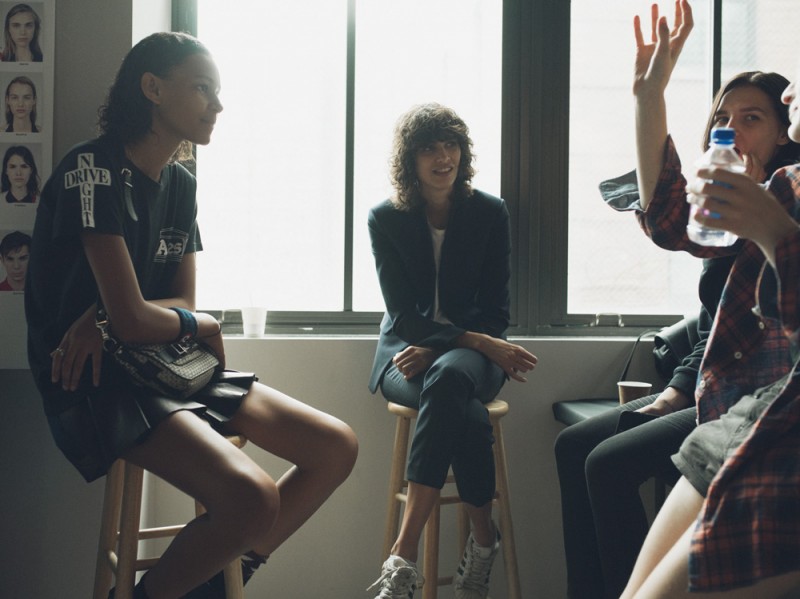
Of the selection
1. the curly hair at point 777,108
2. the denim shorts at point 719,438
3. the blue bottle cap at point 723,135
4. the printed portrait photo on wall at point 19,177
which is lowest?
the denim shorts at point 719,438

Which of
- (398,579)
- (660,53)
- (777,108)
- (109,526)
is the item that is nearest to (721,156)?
(660,53)

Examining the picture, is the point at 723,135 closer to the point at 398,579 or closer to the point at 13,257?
the point at 398,579

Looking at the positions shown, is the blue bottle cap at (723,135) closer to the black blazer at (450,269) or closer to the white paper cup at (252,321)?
the black blazer at (450,269)

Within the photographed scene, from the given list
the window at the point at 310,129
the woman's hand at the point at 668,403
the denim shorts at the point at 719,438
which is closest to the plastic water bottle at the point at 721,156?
the denim shorts at the point at 719,438

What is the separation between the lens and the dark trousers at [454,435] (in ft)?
6.61

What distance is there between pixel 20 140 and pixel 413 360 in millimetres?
1208

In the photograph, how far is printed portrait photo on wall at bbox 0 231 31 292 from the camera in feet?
6.83

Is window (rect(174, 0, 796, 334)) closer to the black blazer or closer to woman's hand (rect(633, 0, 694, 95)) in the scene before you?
the black blazer

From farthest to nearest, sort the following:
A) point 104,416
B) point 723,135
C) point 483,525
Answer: point 483,525
point 104,416
point 723,135

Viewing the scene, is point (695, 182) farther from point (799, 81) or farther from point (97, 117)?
point (97, 117)

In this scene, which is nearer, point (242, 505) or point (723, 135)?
point (723, 135)

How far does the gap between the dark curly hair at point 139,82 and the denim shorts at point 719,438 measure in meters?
1.40

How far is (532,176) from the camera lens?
107 inches

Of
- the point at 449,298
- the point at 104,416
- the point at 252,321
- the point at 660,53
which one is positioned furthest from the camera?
the point at 252,321
